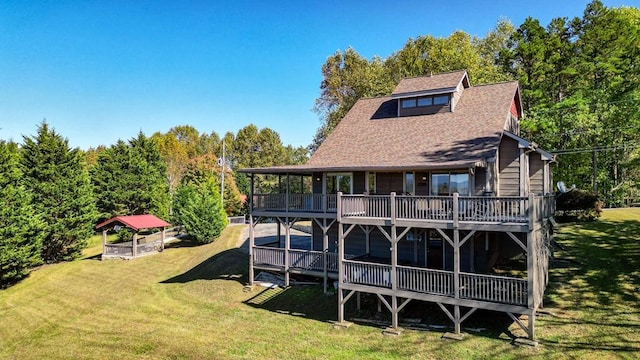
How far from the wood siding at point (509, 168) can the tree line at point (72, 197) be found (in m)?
22.2

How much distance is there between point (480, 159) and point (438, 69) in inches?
993

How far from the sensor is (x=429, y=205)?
592 inches

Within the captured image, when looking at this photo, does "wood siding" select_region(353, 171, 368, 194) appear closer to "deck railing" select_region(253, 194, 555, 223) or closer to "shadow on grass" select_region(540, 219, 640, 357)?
"deck railing" select_region(253, 194, 555, 223)

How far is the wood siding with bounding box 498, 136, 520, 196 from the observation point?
59.8 feet

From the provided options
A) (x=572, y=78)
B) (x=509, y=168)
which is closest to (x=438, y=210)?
(x=509, y=168)

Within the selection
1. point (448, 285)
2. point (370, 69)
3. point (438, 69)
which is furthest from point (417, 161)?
point (370, 69)

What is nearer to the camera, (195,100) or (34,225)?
(34,225)

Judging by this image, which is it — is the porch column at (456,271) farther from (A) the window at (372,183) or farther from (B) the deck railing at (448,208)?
(A) the window at (372,183)

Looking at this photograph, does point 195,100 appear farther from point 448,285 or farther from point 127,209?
point 448,285

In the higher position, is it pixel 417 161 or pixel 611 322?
pixel 417 161

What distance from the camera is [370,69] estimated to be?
43094 mm

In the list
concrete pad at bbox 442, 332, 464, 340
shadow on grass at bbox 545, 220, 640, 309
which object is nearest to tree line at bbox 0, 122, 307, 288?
concrete pad at bbox 442, 332, 464, 340

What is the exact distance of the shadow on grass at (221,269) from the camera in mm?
22562

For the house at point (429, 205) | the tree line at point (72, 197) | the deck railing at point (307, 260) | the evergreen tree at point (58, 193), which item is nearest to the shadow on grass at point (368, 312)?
the house at point (429, 205)
